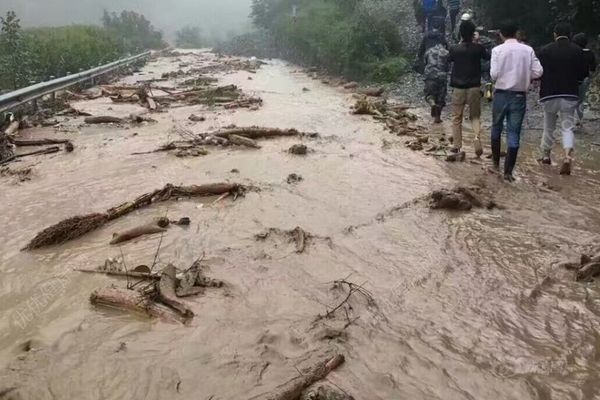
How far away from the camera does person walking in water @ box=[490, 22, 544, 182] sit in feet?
23.9

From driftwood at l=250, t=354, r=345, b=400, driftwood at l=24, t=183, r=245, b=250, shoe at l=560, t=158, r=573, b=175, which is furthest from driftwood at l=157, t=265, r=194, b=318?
shoe at l=560, t=158, r=573, b=175

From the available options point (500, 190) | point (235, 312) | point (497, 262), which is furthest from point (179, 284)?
point (500, 190)

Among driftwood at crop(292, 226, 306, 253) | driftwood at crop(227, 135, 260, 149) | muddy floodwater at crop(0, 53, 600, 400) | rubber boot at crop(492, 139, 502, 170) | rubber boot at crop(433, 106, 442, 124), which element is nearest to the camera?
muddy floodwater at crop(0, 53, 600, 400)

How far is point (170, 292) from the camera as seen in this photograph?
4.14 meters

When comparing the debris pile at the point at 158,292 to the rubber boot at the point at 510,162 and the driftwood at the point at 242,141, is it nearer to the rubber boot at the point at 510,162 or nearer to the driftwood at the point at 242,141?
the rubber boot at the point at 510,162

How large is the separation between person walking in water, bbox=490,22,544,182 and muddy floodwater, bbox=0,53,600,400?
0.59m

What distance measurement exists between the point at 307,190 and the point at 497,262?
295 cm

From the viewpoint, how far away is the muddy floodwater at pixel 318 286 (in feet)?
10.6

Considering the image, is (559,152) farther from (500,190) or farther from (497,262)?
(497,262)

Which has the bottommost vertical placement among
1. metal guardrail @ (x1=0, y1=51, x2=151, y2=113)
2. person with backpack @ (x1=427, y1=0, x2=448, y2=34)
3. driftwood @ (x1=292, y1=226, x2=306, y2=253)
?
driftwood @ (x1=292, y1=226, x2=306, y2=253)

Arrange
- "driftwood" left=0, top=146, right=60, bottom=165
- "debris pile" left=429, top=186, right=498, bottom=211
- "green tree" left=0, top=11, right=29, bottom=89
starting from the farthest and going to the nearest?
"green tree" left=0, top=11, right=29, bottom=89 < "driftwood" left=0, top=146, right=60, bottom=165 < "debris pile" left=429, top=186, right=498, bottom=211

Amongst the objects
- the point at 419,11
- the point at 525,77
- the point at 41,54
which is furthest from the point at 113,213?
the point at 419,11

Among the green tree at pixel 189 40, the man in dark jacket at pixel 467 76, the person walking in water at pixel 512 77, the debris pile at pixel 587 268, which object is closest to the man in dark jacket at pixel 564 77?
the person walking in water at pixel 512 77

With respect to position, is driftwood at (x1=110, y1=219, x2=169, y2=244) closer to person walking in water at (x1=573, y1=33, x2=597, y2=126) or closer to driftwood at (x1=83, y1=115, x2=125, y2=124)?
person walking in water at (x1=573, y1=33, x2=597, y2=126)
